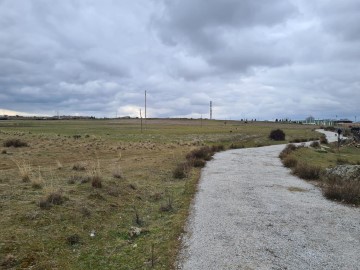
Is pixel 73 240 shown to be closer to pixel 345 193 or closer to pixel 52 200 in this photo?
pixel 52 200

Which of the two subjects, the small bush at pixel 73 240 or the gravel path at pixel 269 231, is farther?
the small bush at pixel 73 240

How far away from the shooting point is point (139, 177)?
19.4 meters

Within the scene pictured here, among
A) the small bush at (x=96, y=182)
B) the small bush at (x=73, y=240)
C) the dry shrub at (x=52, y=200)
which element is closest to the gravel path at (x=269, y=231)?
the small bush at (x=73, y=240)

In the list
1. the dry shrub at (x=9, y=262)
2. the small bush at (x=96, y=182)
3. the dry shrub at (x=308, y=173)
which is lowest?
the dry shrub at (x=308, y=173)

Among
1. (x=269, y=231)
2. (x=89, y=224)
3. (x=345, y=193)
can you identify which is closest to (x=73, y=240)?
(x=89, y=224)

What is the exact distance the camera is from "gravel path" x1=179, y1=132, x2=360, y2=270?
7.38m

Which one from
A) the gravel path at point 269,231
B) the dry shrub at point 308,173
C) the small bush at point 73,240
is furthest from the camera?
the dry shrub at point 308,173

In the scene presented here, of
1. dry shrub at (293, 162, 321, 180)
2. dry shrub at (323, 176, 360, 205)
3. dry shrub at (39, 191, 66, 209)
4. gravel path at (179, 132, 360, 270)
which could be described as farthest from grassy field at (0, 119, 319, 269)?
dry shrub at (293, 162, 321, 180)

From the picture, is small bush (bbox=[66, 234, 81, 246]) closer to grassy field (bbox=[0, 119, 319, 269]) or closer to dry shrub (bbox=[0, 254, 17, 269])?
grassy field (bbox=[0, 119, 319, 269])

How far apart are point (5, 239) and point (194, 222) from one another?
4.89m

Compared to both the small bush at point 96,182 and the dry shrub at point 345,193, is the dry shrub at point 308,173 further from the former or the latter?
the small bush at point 96,182

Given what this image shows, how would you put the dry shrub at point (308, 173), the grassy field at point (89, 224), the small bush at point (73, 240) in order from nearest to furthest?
the grassy field at point (89, 224), the small bush at point (73, 240), the dry shrub at point (308, 173)

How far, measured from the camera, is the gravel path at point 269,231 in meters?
7.38

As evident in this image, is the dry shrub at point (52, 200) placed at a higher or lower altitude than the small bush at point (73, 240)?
higher
